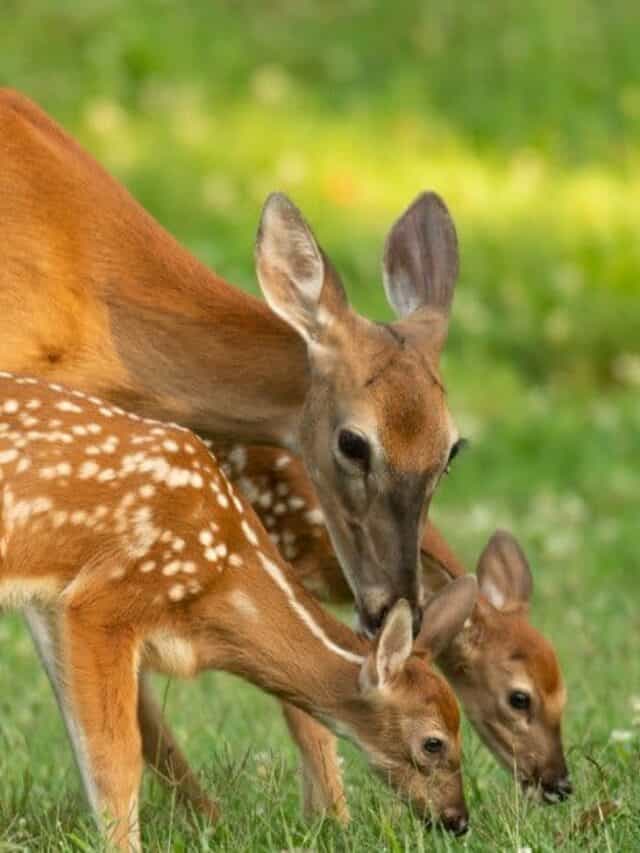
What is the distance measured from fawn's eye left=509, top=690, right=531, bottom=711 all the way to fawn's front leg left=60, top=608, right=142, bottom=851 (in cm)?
155

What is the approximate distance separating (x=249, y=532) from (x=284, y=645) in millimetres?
322

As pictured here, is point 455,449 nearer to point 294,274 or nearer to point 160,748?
point 294,274

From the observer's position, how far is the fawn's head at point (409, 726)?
6.30 metres

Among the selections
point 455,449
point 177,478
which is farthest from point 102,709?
point 455,449

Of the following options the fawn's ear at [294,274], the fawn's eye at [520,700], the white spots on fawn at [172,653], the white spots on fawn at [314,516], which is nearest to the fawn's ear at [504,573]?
the fawn's eye at [520,700]

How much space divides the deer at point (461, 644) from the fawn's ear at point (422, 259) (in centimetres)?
65

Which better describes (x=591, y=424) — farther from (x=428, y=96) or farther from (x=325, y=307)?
(x=325, y=307)

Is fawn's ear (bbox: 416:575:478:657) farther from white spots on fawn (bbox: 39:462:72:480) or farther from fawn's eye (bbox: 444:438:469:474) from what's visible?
white spots on fawn (bbox: 39:462:72:480)

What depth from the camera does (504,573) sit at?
7.64 m

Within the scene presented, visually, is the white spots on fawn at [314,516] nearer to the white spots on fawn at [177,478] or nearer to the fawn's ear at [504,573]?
the fawn's ear at [504,573]

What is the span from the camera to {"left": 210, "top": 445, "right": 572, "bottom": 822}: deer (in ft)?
23.4

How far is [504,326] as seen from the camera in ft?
53.5

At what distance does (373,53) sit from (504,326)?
12.8 ft

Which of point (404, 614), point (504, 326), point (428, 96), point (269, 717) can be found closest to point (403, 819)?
point (404, 614)
